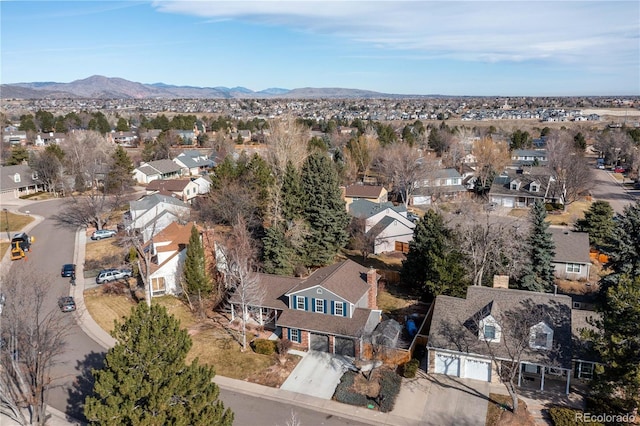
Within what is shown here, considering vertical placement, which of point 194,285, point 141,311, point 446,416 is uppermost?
point 141,311

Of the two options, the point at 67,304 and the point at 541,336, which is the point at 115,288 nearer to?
the point at 67,304

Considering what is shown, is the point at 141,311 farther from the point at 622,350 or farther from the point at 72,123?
the point at 72,123

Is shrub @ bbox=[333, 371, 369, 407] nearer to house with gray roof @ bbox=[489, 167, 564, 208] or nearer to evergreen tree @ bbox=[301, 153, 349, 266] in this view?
evergreen tree @ bbox=[301, 153, 349, 266]

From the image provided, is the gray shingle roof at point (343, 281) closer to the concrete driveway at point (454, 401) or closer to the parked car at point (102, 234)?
the concrete driveway at point (454, 401)

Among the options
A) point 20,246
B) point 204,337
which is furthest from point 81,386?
point 20,246

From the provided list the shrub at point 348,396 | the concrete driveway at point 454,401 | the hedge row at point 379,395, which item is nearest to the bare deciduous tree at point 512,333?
the concrete driveway at point 454,401

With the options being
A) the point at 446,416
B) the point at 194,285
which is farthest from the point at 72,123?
the point at 446,416
